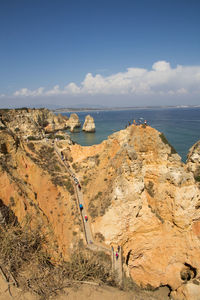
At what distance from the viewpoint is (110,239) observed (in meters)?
16.2

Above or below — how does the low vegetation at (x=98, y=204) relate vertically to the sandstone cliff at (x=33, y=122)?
below

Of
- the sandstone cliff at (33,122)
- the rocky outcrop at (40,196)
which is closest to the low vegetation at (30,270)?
the rocky outcrop at (40,196)

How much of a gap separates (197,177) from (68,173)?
74.4 ft

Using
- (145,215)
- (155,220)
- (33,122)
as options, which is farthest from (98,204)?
(33,122)

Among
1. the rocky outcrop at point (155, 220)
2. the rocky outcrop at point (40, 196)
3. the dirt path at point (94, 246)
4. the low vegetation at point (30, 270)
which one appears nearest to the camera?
the low vegetation at point (30, 270)

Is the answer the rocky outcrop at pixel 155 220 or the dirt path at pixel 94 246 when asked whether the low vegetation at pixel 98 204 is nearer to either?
the rocky outcrop at pixel 155 220

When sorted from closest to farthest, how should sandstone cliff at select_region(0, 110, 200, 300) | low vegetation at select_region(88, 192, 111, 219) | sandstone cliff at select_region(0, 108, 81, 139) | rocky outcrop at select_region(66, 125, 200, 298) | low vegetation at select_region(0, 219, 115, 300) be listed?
low vegetation at select_region(0, 219, 115, 300), sandstone cliff at select_region(0, 110, 200, 300), rocky outcrop at select_region(66, 125, 200, 298), low vegetation at select_region(88, 192, 111, 219), sandstone cliff at select_region(0, 108, 81, 139)

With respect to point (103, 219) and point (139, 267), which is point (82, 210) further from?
point (139, 267)

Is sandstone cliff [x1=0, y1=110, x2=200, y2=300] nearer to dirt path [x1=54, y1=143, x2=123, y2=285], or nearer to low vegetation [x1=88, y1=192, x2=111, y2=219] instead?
low vegetation [x1=88, y1=192, x2=111, y2=219]

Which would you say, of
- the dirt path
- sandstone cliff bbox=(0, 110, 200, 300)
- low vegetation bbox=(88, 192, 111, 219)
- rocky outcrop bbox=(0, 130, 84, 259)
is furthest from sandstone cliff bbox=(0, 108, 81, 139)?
low vegetation bbox=(88, 192, 111, 219)

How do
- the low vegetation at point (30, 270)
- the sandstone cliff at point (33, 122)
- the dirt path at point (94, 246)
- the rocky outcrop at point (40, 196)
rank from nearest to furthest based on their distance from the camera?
the low vegetation at point (30, 270)
the dirt path at point (94, 246)
the rocky outcrop at point (40, 196)
the sandstone cliff at point (33, 122)

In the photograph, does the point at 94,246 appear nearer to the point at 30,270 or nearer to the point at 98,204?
the point at 98,204

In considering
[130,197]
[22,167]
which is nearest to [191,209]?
[130,197]

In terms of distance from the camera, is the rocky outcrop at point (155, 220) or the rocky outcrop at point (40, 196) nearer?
the rocky outcrop at point (40, 196)
